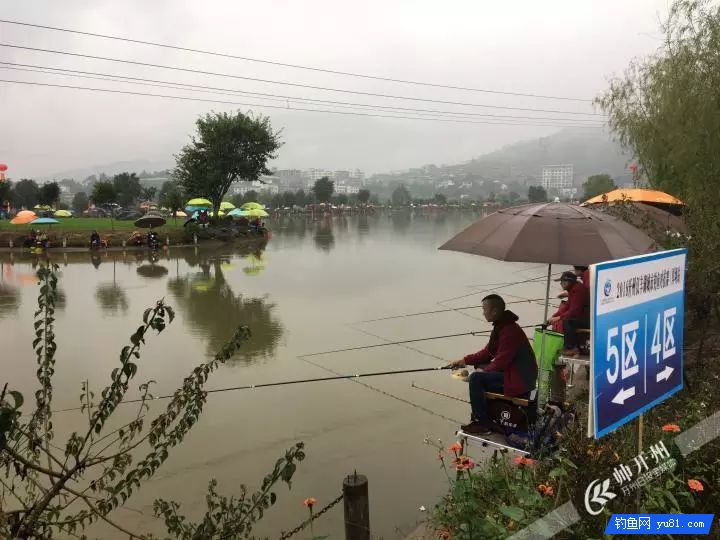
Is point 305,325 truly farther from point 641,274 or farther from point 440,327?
point 641,274

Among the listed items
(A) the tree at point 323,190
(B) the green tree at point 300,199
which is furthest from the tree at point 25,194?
(A) the tree at point 323,190

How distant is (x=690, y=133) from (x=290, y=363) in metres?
7.81

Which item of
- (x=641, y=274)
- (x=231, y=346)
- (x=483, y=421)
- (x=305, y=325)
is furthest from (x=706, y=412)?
(x=305, y=325)

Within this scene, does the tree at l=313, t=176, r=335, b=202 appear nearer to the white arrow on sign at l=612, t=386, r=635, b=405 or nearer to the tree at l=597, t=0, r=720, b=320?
the tree at l=597, t=0, r=720, b=320

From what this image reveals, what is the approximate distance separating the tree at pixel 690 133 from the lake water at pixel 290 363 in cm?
307

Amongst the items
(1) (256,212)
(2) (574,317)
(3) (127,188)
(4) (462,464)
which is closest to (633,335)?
A: (4) (462,464)

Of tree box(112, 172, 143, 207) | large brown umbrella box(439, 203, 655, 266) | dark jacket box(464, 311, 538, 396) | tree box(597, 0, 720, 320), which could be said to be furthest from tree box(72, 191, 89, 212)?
dark jacket box(464, 311, 538, 396)

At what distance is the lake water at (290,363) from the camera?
4.77m

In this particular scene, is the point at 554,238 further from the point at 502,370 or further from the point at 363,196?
the point at 363,196

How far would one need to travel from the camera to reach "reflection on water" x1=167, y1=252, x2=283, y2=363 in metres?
9.17

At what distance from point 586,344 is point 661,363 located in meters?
3.91

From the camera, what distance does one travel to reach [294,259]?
73.4 feet

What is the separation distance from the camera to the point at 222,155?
3391 cm

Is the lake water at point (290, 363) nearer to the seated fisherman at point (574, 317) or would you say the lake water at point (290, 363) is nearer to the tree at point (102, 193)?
the seated fisherman at point (574, 317)
